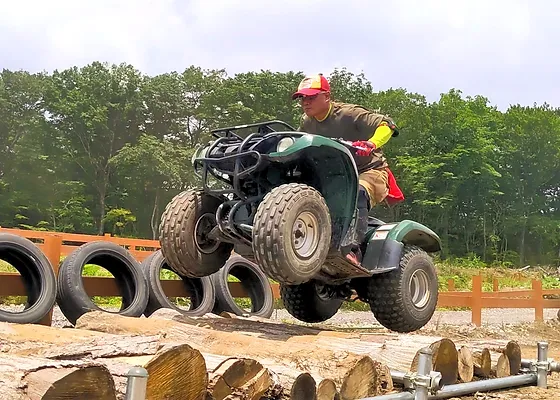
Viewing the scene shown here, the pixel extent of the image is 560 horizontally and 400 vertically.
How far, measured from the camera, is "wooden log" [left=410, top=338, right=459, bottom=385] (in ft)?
13.2

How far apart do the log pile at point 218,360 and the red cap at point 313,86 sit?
1.67m

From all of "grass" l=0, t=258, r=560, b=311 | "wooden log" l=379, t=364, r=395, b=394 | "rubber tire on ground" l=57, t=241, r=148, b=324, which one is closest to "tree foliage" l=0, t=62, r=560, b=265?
"grass" l=0, t=258, r=560, b=311

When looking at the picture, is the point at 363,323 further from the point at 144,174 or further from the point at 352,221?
the point at 144,174

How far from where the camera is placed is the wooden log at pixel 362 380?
3418mm

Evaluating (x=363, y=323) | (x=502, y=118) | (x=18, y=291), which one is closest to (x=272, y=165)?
(x=18, y=291)

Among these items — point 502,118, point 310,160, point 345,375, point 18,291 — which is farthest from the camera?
point 502,118

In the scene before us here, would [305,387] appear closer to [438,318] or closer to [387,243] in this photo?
[387,243]

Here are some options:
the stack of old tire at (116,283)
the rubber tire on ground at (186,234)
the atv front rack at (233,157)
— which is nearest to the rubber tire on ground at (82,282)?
the stack of old tire at (116,283)

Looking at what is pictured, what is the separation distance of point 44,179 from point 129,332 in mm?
35509

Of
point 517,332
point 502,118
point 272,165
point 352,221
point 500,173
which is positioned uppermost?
point 502,118

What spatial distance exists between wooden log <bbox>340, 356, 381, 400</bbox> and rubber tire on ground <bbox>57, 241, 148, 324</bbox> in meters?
2.32

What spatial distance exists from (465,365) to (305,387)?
1.64 meters

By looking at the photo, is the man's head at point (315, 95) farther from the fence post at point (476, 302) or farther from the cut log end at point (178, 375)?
the fence post at point (476, 302)

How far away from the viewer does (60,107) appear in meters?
38.0
